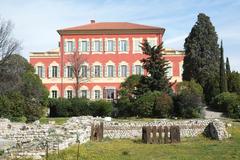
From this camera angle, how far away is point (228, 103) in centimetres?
4978

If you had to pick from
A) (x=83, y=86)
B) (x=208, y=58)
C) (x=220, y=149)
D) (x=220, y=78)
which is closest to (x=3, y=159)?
(x=220, y=149)

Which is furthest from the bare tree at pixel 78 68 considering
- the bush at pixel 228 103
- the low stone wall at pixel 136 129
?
the low stone wall at pixel 136 129

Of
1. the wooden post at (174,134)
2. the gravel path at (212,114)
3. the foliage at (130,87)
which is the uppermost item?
A: the foliage at (130,87)

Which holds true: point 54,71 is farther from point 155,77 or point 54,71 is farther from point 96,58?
point 155,77

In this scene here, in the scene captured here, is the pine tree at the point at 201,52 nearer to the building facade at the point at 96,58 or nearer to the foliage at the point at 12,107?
the building facade at the point at 96,58

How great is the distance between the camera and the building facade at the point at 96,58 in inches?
2955

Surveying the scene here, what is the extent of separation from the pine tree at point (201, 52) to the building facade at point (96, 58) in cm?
712

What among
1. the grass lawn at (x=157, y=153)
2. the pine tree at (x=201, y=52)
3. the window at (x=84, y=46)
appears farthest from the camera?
the window at (x=84, y=46)

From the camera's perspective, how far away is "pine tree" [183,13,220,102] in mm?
65312

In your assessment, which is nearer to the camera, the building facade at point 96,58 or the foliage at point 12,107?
the foliage at point 12,107

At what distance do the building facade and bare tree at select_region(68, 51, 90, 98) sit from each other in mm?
143

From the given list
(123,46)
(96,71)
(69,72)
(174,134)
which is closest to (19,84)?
(69,72)

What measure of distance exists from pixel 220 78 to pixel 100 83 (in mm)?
22073

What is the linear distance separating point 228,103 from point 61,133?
28402 mm
